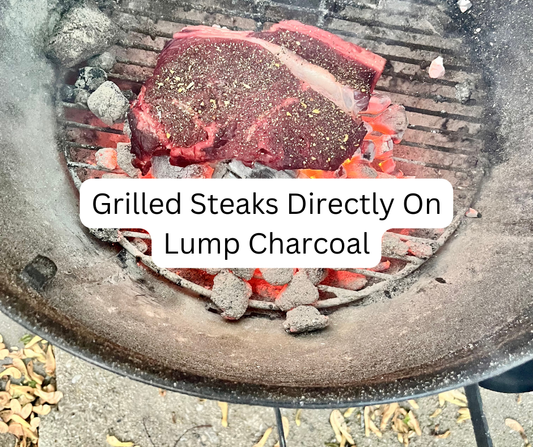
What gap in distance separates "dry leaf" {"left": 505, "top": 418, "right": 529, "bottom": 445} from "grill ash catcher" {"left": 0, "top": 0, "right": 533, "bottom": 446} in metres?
0.90

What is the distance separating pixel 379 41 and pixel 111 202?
155cm

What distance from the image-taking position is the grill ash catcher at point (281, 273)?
1.47 meters

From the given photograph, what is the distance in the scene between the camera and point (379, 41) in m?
2.37

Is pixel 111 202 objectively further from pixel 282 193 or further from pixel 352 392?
pixel 352 392

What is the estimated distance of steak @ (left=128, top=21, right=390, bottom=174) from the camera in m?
1.92

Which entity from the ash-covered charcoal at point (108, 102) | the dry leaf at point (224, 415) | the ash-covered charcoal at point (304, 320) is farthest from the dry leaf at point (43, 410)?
the ash-covered charcoal at point (108, 102)

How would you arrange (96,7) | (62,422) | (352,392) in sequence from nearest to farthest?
(352,392), (96,7), (62,422)

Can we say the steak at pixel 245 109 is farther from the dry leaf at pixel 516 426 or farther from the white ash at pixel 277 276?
the dry leaf at pixel 516 426

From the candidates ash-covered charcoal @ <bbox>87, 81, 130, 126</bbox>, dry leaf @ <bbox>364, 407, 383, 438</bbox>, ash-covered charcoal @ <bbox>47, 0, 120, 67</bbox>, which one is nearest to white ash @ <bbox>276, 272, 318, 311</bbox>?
dry leaf @ <bbox>364, 407, 383, 438</bbox>

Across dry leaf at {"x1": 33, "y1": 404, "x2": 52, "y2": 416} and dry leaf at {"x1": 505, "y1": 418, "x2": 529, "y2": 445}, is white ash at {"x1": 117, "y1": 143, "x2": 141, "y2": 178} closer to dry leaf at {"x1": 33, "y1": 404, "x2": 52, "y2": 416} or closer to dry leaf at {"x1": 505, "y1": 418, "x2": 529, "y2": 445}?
dry leaf at {"x1": 33, "y1": 404, "x2": 52, "y2": 416}

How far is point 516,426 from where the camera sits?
2.61 m

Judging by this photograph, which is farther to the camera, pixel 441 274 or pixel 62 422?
pixel 62 422

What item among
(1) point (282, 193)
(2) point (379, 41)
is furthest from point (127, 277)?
(2) point (379, 41)

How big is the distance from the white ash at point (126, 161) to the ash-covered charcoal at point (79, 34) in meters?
0.50
